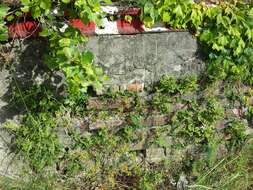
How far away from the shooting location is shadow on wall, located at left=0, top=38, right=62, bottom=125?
378 cm

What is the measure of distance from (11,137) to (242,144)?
82.0 inches

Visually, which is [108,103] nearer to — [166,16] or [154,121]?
[154,121]

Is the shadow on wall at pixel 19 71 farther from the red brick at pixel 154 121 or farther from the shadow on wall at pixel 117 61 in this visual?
the red brick at pixel 154 121

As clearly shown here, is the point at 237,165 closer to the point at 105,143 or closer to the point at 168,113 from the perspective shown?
the point at 168,113

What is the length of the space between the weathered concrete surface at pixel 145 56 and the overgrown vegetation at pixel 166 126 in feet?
0.32

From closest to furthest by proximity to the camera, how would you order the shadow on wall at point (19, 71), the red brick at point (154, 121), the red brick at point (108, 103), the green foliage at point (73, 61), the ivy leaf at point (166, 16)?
the green foliage at point (73, 61) → the shadow on wall at point (19, 71) → the ivy leaf at point (166, 16) → the red brick at point (108, 103) → the red brick at point (154, 121)

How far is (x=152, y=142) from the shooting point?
4332 mm

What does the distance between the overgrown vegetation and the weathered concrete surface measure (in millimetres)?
98

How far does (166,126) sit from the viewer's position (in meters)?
4.33

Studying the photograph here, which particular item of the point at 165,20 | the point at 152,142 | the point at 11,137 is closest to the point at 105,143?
the point at 152,142

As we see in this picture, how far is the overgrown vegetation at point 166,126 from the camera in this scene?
3945 millimetres

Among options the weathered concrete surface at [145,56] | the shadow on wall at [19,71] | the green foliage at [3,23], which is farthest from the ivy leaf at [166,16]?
the green foliage at [3,23]

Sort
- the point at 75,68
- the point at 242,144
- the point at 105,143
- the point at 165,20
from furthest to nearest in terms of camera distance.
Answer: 1. the point at 242,144
2. the point at 105,143
3. the point at 165,20
4. the point at 75,68

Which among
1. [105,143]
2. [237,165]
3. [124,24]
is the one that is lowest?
[237,165]
